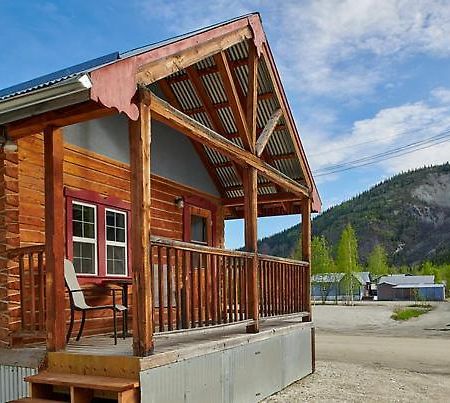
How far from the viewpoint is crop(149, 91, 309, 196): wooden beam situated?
5727 mm

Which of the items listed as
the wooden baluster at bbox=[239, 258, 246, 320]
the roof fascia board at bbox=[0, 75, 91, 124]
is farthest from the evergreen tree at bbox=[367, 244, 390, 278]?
the roof fascia board at bbox=[0, 75, 91, 124]

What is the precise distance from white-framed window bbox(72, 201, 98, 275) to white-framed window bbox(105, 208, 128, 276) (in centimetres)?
28

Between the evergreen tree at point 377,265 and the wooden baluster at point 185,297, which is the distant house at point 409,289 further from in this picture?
the wooden baluster at point 185,297

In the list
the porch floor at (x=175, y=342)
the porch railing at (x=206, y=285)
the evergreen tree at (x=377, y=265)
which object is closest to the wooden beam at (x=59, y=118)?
the porch railing at (x=206, y=285)

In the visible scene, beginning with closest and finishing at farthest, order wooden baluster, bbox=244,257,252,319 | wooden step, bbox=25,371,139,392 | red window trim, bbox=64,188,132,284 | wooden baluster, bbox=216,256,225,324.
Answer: wooden step, bbox=25,371,139,392 < wooden baluster, bbox=216,256,225,324 < red window trim, bbox=64,188,132,284 < wooden baluster, bbox=244,257,252,319

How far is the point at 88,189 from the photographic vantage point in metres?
7.67

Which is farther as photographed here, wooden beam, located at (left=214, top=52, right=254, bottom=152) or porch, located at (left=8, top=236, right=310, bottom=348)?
wooden beam, located at (left=214, top=52, right=254, bottom=152)

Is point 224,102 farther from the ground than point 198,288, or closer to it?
farther from the ground

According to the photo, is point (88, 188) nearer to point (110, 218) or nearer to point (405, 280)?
point (110, 218)

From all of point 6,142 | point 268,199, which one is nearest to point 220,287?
point 6,142

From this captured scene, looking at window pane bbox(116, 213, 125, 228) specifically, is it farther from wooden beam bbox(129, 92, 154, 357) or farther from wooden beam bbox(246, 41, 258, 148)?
wooden beam bbox(129, 92, 154, 357)

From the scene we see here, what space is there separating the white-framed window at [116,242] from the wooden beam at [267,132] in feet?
7.18

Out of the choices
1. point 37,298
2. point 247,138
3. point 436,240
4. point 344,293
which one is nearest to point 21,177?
point 37,298

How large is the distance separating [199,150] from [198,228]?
4.85 ft
